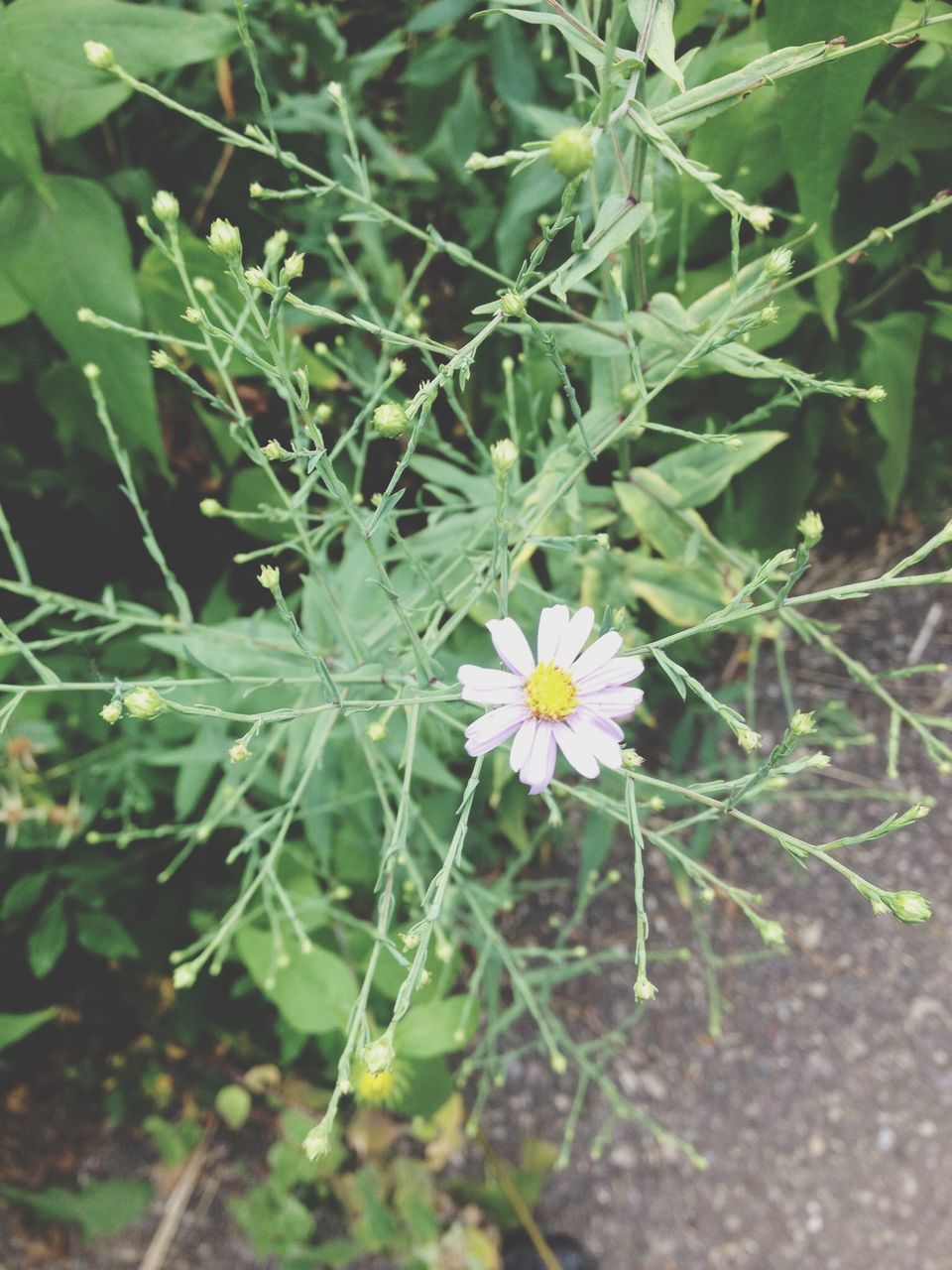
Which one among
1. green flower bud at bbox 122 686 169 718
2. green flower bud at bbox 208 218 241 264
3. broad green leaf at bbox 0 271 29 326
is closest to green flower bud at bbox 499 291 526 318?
green flower bud at bbox 208 218 241 264

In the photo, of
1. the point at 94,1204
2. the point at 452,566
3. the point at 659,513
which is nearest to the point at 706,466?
the point at 659,513

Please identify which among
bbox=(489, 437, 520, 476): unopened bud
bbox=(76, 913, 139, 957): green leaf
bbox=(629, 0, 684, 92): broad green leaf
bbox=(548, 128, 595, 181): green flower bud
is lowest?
bbox=(76, 913, 139, 957): green leaf

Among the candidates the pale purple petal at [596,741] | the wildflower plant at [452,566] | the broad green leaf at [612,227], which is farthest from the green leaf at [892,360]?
the pale purple petal at [596,741]

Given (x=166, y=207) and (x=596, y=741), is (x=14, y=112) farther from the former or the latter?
(x=596, y=741)

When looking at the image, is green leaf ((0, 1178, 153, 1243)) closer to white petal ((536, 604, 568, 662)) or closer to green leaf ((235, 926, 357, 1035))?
green leaf ((235, 926, 357, 1035))

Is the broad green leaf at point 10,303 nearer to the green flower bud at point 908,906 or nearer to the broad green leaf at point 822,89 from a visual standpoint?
the broad green leaf at point 822,89

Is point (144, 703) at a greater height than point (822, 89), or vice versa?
point (822, 89)
